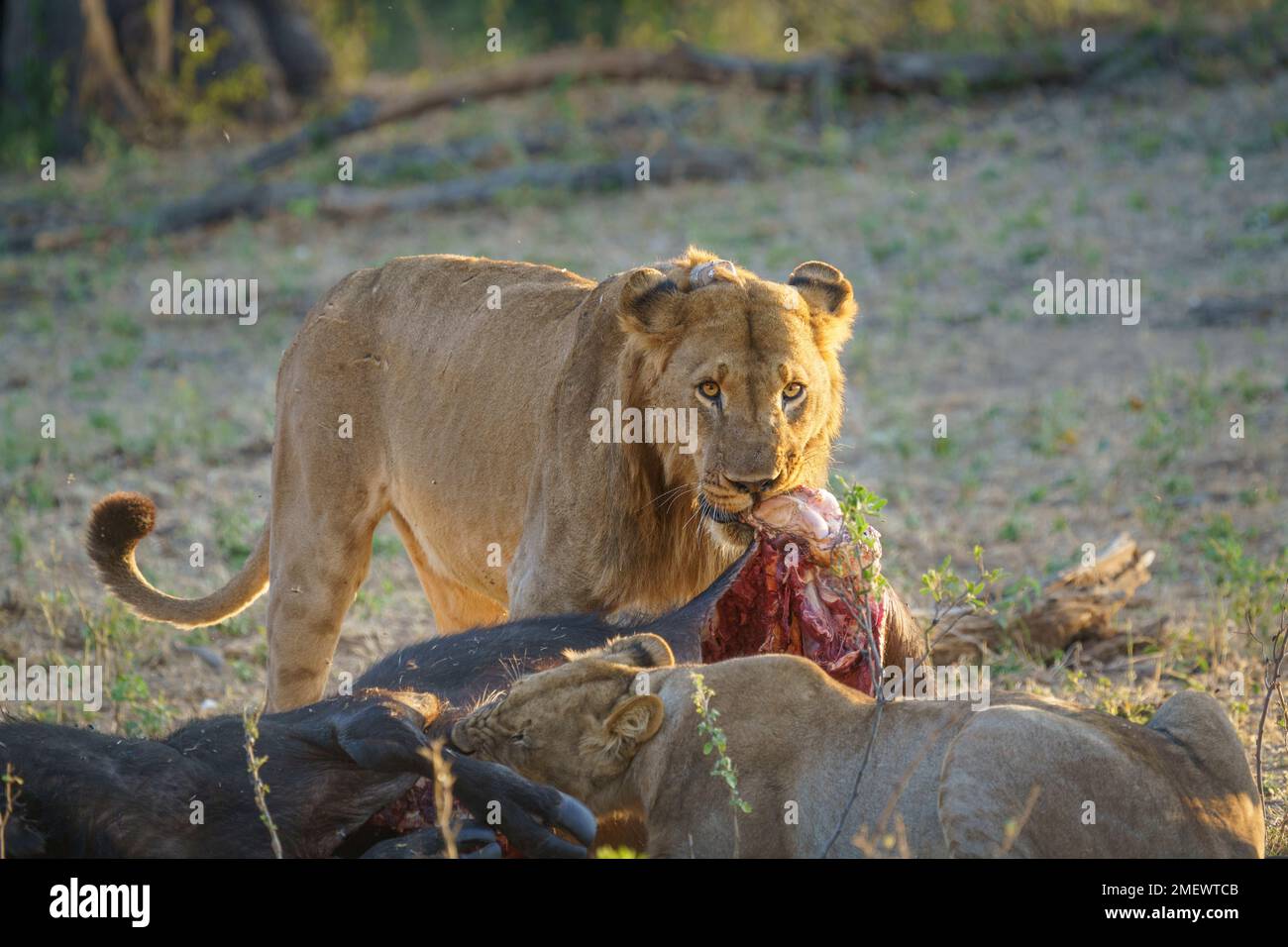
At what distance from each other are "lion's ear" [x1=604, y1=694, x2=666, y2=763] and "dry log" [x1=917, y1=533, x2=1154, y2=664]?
2.30 m

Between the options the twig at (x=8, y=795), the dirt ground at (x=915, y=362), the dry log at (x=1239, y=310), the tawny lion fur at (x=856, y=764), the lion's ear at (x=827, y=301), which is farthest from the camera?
the dry log at (x=1239, y=310)

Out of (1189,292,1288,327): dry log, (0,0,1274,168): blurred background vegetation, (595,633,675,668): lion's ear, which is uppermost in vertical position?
(0,0,1274,168): blurred background vegetation

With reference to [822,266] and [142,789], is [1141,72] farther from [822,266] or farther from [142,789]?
[142,789]

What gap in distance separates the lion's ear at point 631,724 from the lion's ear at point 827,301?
1402 mm

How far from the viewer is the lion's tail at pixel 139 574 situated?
18.6 feet

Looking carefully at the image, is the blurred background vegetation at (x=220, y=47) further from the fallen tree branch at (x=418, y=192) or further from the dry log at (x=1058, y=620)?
the dry log at (x=1058, y=620)

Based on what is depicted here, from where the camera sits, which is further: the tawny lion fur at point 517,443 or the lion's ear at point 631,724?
the tawny lion fur at point 517,443

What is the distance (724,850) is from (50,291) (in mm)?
10922

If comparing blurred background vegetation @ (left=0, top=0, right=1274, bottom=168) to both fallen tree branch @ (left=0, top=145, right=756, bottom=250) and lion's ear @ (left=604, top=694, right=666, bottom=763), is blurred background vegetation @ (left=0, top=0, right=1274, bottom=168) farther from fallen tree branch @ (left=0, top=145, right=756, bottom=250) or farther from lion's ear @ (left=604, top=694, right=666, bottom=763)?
lion's ear @ (left=604, top=694, right=666, bottom=763)

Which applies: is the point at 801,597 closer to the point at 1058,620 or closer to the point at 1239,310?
the point at 1058,620

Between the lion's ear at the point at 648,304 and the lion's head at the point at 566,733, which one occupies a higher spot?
the lion's ear at the point at 648,304

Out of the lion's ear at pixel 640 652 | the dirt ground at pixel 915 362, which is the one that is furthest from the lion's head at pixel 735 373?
the dirt ground at pixel 915 362

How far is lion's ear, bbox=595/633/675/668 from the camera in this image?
403 centimetres

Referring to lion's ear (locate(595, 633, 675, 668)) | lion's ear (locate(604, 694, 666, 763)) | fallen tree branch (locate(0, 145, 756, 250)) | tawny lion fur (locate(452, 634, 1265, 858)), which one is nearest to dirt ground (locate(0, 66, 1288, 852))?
fallen tree branch (locate(0, 145, 756, 250))
